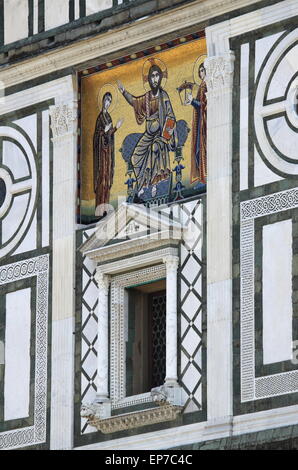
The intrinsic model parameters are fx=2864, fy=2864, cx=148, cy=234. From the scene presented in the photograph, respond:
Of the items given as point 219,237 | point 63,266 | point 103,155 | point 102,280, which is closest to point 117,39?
point 103,155

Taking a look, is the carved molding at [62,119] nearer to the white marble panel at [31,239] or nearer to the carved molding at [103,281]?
→ the white marble panel at [31,239]

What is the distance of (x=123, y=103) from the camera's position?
109 ft

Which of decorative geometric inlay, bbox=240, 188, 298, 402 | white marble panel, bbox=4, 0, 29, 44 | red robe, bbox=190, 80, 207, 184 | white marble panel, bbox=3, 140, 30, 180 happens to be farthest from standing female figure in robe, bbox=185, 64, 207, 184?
white marble panel, bbox=4, 0, 29, 44

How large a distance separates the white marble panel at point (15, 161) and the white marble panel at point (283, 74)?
3.92 m

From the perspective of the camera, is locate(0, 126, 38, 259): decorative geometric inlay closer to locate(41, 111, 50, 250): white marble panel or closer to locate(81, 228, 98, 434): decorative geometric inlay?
locate(41, 111, 50, 250): white marble panel

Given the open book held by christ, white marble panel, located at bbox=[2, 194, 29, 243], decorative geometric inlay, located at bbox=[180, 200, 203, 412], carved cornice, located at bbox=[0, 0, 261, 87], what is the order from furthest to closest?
1. white marble panel, located at bbox=[2, 194, 29, 243]
2. the open book held by christ
3. carved cornice, located at bbox=[0, 0, 261, 87]
4. decorative geometric inlay, located at bbox=[180, 200, 203, 412]

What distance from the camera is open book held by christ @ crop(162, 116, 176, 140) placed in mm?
32500

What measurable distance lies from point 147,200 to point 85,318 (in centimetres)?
153

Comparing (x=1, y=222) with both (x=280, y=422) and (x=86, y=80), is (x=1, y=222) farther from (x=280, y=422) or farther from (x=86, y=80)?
(x=280, y=422)

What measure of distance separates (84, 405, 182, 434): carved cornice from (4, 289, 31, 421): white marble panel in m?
Result: 1.30

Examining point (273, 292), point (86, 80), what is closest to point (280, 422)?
point (273, 292)

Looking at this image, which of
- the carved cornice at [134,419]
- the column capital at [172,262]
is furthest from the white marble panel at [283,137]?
the carved cornice at [134,419]

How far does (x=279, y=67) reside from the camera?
103 feet

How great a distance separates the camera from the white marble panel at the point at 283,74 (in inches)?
1225
